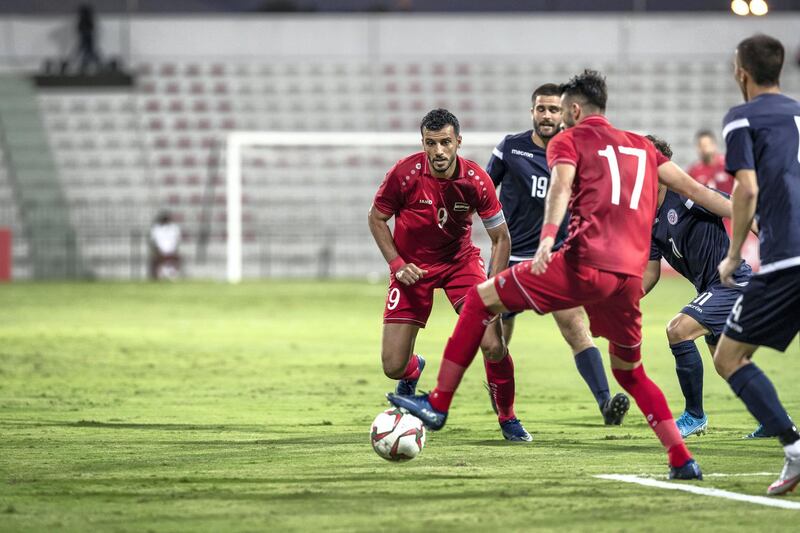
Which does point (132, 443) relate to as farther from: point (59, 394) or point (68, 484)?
point (59, 394)

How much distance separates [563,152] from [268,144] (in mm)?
26853

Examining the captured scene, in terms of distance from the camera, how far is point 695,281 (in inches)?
364

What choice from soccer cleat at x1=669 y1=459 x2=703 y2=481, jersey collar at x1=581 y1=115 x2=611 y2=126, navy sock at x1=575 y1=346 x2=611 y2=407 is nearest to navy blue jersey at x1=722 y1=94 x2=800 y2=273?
jersey collar at x1=581 y1=115 x2=611 y2=126

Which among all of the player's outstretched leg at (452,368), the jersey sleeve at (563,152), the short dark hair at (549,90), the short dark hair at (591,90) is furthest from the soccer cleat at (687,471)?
the short dark hair at (549,90)

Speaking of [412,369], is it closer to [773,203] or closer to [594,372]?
[594,372]

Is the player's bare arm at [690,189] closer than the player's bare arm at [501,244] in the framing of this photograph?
Yes

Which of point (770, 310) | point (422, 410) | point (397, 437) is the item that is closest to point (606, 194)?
point (770, 310)

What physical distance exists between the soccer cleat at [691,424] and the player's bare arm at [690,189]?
2036mm

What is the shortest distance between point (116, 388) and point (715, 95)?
2834cm

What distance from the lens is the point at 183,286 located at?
2986 cm

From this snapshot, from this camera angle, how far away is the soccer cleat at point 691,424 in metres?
8.72

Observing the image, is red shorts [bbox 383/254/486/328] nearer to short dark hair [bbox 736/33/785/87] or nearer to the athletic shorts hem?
the athletic shorts hem

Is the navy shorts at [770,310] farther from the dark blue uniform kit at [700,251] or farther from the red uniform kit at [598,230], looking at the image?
the dark blue uniform kit at [700,251]

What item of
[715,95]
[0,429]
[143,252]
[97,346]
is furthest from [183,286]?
[0,429]
